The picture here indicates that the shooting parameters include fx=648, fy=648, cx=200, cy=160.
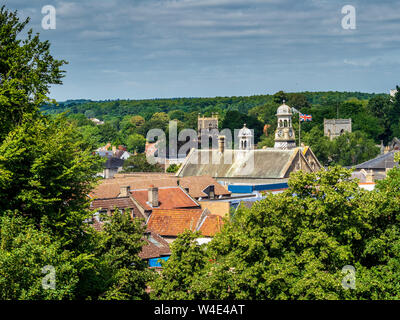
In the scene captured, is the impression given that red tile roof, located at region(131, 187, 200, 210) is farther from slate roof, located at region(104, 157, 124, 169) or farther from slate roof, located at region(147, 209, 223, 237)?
slate roof, located at region(104, 157, 124, 169)

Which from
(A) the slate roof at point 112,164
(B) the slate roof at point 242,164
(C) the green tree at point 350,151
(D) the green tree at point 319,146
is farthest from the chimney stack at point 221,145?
(A) the slate roof at point 112,164

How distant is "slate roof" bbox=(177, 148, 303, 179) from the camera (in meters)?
78.2

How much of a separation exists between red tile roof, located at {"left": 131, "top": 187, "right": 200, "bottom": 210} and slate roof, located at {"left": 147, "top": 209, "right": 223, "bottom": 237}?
4690 millimetres

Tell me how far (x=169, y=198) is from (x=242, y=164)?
24653 mm

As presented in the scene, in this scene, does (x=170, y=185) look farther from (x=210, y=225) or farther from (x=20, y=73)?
(x=20, y=73)

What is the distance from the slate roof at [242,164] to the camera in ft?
257

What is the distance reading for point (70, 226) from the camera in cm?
2414

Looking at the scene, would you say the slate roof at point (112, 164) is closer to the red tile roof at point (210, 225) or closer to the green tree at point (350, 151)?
the green tree at point (350, 151)

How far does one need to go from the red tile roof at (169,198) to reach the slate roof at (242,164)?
68.3 feet

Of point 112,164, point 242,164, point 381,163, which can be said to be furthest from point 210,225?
point 112,164

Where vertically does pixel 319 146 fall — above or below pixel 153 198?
above

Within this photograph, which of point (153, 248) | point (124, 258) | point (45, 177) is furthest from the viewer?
point (153, 248)

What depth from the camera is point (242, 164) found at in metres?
80.4
